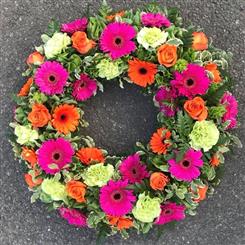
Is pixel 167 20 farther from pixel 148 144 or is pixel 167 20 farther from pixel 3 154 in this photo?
pixel 3 154

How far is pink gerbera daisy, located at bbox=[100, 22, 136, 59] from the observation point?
207 cm

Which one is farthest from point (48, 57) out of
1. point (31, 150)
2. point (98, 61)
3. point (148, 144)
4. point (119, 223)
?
point (119, 223)

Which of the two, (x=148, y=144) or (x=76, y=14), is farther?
(x=76, y=14)

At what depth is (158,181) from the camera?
2053 mm

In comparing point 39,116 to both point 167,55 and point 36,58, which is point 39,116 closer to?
point 36,58

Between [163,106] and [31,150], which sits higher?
[163,106]

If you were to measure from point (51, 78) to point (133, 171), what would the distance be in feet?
1.39

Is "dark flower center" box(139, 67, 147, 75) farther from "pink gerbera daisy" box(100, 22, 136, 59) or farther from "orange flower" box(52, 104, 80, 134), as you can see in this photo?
"orange flower" box(52, 104, 80, 134)

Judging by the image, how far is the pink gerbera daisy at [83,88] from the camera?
213 cm

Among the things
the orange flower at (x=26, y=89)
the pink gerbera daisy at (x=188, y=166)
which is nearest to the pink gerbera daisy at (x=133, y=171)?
the pink gerbera daisy at (x=188, y=166)

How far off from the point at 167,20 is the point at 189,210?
673 millimetres

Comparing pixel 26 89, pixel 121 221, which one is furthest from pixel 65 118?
pixel 121 221

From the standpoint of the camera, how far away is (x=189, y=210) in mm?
2182

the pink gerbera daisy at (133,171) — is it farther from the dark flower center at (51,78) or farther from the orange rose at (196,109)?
the dark flower center at (51,78)
